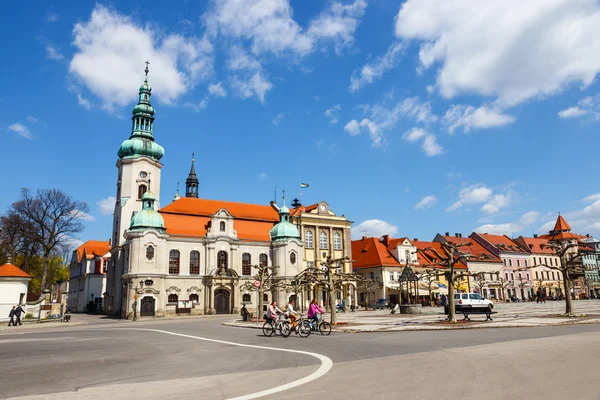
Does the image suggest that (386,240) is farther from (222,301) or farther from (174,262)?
(174,262)

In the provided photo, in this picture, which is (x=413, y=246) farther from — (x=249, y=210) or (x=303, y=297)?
(x=249, y=210)

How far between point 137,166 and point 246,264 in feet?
68.3

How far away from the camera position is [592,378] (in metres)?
9.04

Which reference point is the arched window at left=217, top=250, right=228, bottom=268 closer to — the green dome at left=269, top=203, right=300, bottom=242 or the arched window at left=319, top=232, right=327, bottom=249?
the green dome at left=269, top=203, right=300, bottom=242

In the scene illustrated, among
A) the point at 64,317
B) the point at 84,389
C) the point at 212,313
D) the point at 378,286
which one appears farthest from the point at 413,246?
the point at 84,389

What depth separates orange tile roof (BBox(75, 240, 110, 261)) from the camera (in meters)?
86.5

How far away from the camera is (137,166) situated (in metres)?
62.8

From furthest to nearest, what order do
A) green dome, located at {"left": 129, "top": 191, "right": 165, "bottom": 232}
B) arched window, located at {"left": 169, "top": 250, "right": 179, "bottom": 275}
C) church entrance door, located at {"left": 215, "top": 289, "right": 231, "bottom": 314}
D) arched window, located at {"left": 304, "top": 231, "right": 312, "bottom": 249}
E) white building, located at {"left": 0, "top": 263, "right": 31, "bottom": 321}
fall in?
arched window, located at {"left": 304, "top": 231, "right": 312, "bottom": 249} < church entrance door, located at {"left": 215, "top": 289, "right": 231, "bottom": 314} < arched window, located at {"left": 169, "top": 250, "right": 179, "bottom": 275} < green dome, located at {"left": 129, "top": 191, "right": 165, "bottom": 232} < white building, located at {"left": 0, "top": 263, "right": 31, "bottom": 321}

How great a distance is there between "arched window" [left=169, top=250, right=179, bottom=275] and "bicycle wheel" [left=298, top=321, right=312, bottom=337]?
37629 millimetres

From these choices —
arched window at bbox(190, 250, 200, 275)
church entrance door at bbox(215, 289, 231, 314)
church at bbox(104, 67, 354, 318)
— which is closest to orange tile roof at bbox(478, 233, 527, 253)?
church at bbox(104, 67, 354, 318)

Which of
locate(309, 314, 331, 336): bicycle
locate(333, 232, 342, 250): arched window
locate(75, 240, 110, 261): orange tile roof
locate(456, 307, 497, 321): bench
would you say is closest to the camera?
locate(309, 314, 331, 336): bicycle

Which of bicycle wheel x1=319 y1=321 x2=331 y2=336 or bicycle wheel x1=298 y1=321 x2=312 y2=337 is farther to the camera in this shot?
bicycle wheel x1=319 y1=321 x2=331 y2=336

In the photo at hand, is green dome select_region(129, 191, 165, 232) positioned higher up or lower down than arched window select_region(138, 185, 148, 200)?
lower down

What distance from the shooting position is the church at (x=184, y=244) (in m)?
53.2
